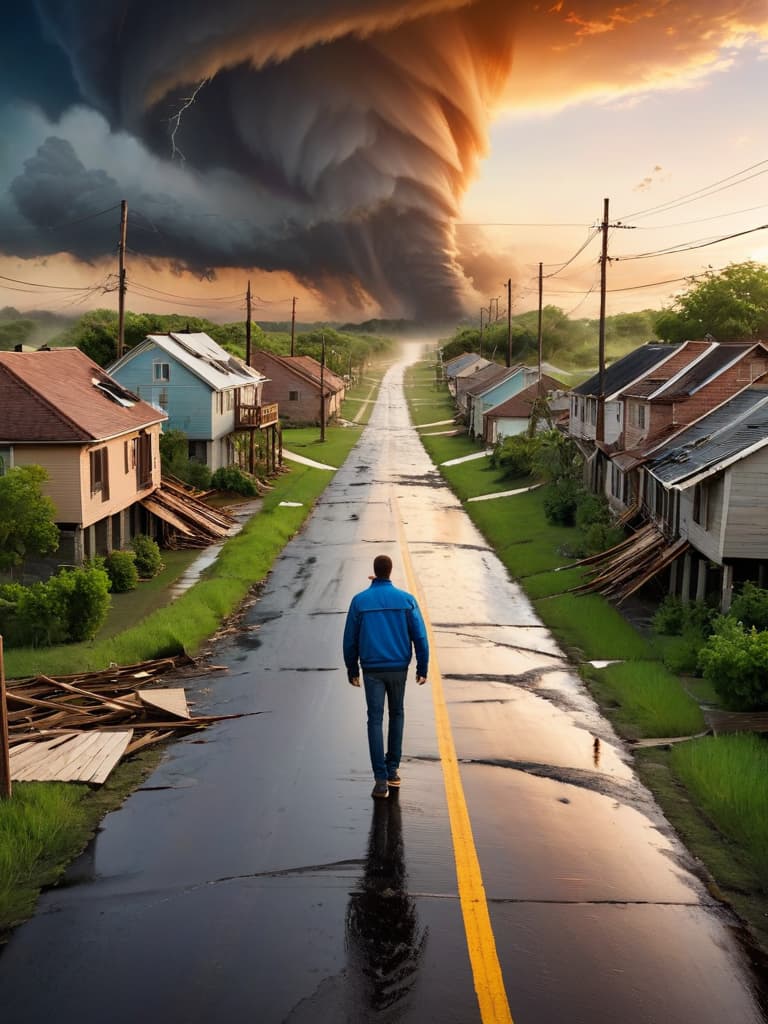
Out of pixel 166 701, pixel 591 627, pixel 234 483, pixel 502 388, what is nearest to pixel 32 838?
pixel 166 701

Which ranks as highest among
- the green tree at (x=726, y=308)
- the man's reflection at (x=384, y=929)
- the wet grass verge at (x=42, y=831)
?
the green tree at (x=726, y=308)

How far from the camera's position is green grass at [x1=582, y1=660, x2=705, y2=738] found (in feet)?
55.4

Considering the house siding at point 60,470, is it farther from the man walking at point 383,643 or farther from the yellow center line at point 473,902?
the man walking at point 383,643

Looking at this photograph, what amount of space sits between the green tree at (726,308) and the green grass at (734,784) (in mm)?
97898

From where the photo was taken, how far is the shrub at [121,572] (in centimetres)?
3209

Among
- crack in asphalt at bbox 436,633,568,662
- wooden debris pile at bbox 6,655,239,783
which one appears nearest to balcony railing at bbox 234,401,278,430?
crack in asphalt at bbox 436,633,568,662

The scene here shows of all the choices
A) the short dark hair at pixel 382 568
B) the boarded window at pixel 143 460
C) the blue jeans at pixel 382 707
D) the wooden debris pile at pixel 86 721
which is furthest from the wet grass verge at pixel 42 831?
the boarded window at pixel 143 460

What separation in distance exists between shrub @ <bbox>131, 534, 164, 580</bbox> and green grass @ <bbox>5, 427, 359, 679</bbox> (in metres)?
1.87

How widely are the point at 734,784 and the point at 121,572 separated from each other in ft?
73.9

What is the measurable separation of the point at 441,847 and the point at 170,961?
317 centimetres

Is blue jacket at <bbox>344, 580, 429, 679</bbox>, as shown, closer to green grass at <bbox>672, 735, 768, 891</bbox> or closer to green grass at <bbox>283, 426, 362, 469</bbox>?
green grass at <bbox>672, 735, 768, 891</bbox>

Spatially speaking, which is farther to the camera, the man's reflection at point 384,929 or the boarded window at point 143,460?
the boarded window at point 143,460

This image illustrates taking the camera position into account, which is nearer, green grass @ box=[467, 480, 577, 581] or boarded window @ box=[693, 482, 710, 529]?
boarded window @ box=[693, 482, 710, 529]

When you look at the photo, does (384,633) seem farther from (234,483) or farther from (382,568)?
(234,483)
